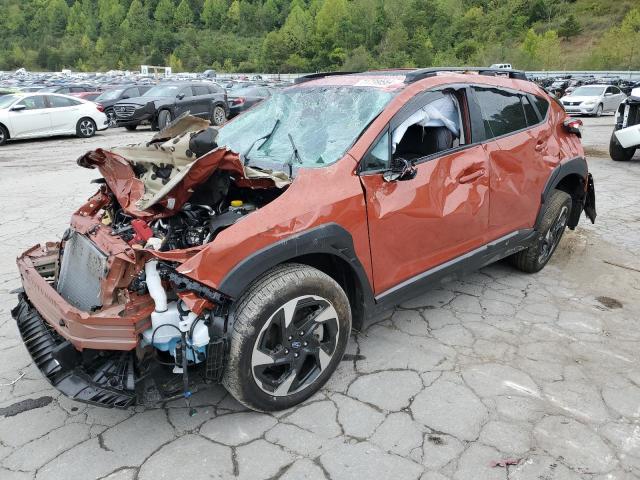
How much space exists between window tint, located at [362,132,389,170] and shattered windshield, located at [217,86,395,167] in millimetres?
139

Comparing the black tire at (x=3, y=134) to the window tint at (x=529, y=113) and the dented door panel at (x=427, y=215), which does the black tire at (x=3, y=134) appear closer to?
the window tint at (x=529, y=113)

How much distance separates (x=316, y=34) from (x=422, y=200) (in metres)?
121

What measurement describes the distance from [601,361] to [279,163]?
2.46 metres

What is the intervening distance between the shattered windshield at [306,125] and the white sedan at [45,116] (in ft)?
42.3

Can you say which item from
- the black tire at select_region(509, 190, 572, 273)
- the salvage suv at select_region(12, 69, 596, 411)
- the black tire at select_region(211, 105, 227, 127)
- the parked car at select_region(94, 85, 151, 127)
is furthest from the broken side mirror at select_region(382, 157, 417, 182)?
the parked car at select_region(94, 85, 151, 127)

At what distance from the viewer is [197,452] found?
2.56 metres

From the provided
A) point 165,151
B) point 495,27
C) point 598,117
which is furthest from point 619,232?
point 495,27

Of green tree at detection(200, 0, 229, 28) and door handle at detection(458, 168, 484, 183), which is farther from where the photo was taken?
green tree at detection(200, 0, 229, 28)

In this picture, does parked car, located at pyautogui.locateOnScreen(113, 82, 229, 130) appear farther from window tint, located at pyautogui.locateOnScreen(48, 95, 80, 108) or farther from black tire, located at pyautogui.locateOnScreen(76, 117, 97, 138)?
window tint, located at pyautogui.locateOnScreen(48, 95, 80, 108)

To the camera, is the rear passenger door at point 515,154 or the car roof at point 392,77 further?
the rear passenger door at point 515,154

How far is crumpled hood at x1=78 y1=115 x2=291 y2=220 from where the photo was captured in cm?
271

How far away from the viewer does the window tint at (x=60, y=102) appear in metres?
15.0

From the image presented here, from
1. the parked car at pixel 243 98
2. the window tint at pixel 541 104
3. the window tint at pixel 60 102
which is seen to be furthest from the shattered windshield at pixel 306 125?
the parked car at pixel 243 98

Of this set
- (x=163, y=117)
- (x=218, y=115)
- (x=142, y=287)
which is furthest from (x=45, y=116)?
(x=142, y=287)
